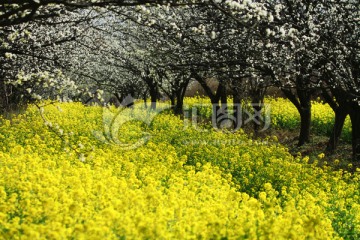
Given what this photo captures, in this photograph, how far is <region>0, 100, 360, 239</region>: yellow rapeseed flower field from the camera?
22.0 feet

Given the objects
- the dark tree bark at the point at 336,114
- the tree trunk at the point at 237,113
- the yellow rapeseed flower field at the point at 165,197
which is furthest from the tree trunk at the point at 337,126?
the tree trunk at the point at 237,113

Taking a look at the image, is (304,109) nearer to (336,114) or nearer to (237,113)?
(336,114)

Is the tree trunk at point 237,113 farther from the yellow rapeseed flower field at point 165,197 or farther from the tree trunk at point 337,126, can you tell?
the tree trunk at point 337,126

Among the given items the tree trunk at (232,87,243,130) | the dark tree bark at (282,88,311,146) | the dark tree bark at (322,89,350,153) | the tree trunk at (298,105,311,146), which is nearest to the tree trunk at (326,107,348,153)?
the dark tree bark at (322,89,350,153)

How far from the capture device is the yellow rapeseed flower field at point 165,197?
6.71m

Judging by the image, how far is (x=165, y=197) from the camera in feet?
27.4

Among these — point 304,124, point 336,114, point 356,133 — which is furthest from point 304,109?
point 356,133

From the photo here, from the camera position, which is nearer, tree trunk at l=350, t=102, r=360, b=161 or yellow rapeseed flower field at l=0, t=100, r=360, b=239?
yellow rapeseed flower field at l=0, t=100, r=360, b=239

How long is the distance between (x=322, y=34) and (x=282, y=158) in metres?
4.56

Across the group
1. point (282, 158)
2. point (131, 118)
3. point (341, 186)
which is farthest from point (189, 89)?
point (341, 186)

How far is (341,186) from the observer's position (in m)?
12.4

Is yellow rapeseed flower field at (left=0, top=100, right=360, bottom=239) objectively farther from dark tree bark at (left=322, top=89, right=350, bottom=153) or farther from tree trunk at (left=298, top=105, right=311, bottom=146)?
tree trunk at (left=298, top=105, right=311, bottom=146)

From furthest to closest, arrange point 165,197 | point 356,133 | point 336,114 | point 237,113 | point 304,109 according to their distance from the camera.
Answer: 1. point 237,113
2. point 304,109
3. point 336,114
4. point 356,133
5. point 165,197

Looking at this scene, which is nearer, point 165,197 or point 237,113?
point 165,197
